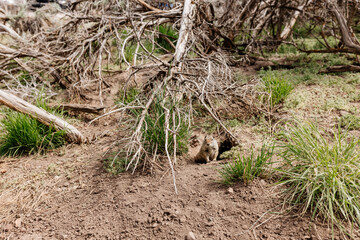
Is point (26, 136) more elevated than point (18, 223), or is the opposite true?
point (26, 136)

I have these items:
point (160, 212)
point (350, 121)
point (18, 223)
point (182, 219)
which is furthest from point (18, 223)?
point (350, 121)

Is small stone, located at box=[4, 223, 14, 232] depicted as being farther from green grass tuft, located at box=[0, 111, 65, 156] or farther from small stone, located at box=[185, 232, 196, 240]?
small stone, located at box=[185, 232, 196, 240]

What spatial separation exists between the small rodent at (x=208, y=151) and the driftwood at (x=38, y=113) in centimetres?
172

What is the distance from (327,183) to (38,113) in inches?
129

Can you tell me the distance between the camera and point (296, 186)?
200cm

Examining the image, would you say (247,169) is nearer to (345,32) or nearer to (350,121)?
(350,121)

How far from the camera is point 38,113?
3105 mm

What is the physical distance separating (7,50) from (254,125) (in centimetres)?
443

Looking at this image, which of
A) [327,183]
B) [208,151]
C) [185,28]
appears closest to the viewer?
[327,183]

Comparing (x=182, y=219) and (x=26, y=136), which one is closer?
(x=182, y=219)

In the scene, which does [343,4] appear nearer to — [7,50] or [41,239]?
[41,239]

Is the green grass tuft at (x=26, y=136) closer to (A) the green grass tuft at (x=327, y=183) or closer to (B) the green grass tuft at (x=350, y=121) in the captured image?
(A) the green grass tuft at (x=327, y=183)

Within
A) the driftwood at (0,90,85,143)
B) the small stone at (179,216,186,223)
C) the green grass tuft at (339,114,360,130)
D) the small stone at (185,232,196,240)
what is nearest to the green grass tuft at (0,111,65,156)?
the driftwood at (0,90,85,143)

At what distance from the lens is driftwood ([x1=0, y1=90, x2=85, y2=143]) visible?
9.78ft
